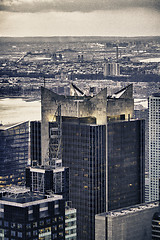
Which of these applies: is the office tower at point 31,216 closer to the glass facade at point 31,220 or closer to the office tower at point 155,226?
the glass facade at point 31,220

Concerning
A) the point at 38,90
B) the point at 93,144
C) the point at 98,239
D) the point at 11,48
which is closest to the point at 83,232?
the point at 98,239

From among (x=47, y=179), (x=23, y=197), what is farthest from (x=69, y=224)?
(x=23, y=197)

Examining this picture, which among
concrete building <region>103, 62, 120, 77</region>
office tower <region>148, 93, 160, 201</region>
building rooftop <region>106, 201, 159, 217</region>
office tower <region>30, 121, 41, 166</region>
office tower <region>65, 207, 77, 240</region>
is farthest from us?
office tower <region>148, 93, 160, 201</region>

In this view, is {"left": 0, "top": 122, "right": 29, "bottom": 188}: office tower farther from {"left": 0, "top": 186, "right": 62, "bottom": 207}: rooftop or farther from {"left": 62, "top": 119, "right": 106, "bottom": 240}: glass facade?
{"left": 0, "top": 186, "right": 62, "bottom": 207}: rooftop

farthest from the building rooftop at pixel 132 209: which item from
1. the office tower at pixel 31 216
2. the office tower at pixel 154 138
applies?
the office tower at pixel 31 216

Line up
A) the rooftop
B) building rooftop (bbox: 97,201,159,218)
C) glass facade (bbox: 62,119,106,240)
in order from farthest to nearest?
glass facade (bbox: 62,119,106,240)
building rooftop (bbox: 97,201,159,218)
the rooftop

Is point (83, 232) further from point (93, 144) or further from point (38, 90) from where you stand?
point (38, 90)

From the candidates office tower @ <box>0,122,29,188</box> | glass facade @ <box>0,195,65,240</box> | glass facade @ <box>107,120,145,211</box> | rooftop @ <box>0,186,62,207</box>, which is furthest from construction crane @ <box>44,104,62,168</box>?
glass facade @ <box>0,195,65,240</box>
